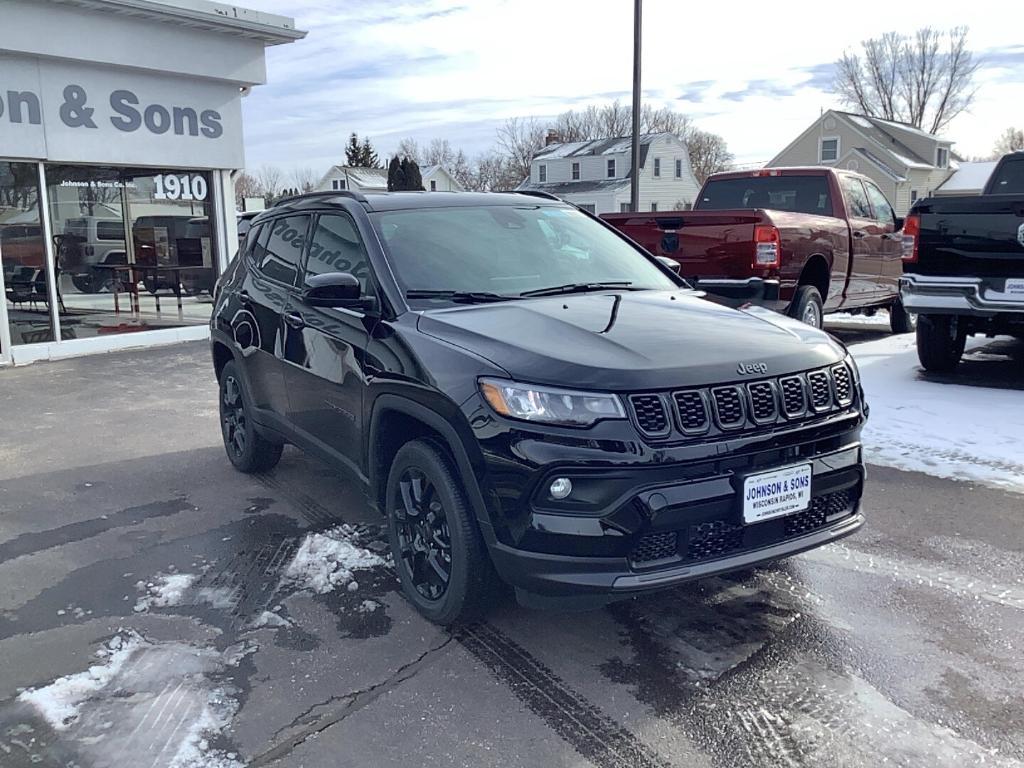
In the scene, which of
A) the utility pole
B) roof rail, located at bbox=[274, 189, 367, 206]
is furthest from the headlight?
the utility pole

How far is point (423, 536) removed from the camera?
3.78 m

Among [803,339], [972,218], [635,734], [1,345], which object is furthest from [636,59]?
[635,734]

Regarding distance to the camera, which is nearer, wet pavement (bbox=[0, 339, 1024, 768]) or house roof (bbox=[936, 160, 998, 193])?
wet pavement (bbox=[0, 339, 1024, 768])

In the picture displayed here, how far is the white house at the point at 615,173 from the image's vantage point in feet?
158

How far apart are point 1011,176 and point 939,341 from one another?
329 cm

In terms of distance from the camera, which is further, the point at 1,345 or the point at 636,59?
the point at 636,59

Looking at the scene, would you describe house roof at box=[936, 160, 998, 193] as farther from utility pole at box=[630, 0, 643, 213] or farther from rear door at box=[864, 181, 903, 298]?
rear door at box=[864, 181, 903, 298]

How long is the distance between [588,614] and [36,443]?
5.49 m

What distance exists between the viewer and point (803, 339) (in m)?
3.70

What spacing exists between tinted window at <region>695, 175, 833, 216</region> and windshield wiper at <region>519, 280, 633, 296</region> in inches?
245

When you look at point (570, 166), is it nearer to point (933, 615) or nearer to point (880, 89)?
point (880, 89)

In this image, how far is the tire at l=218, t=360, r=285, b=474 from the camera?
5.88m

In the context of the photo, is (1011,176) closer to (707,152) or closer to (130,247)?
(130,247)

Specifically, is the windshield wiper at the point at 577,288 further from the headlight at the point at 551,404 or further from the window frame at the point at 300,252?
the window frame at the point at 300,252
